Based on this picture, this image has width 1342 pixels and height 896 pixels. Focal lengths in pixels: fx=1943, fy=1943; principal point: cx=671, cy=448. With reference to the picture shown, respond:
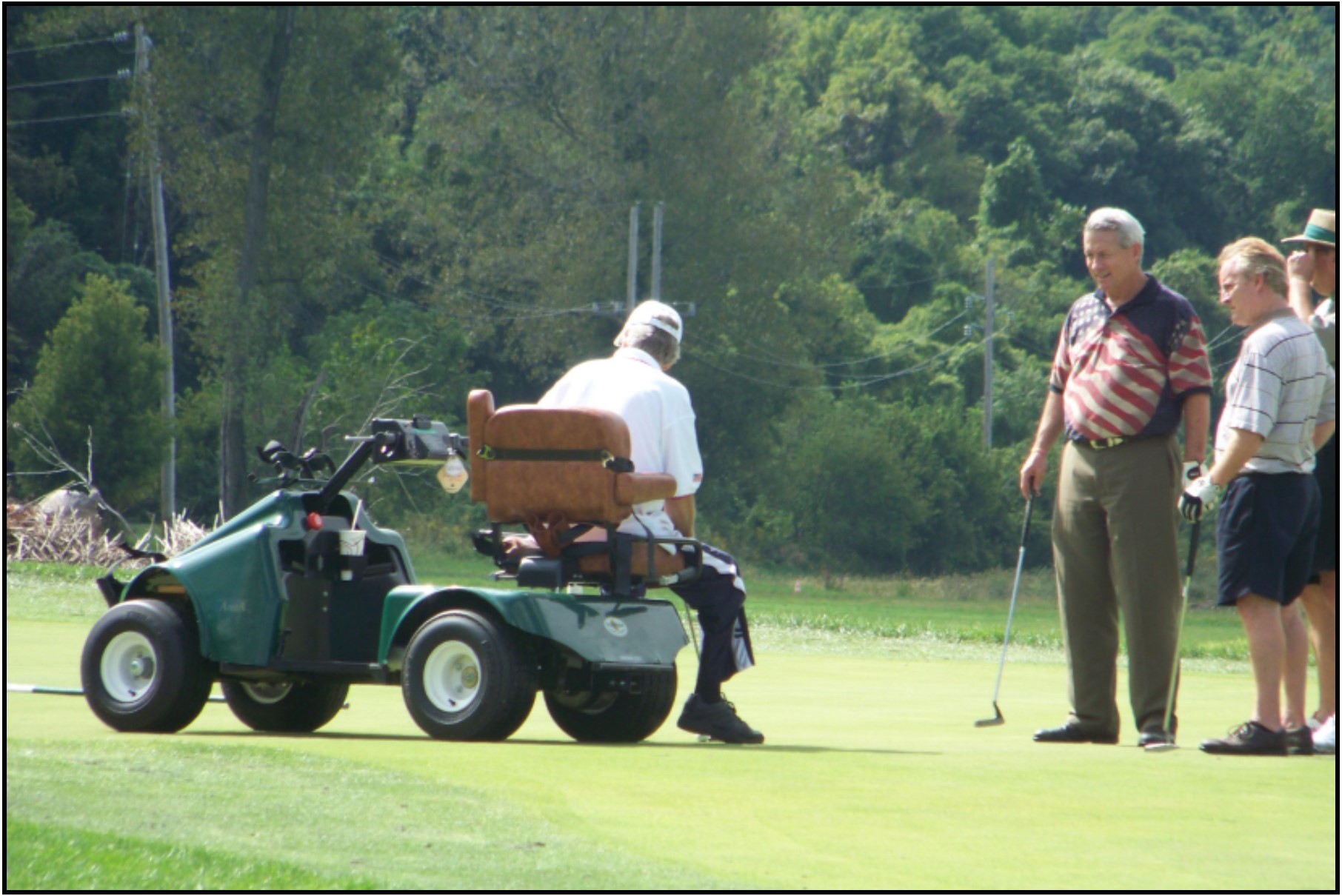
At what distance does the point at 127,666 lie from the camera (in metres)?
7.25

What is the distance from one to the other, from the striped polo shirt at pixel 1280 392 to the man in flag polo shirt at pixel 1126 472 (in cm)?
19

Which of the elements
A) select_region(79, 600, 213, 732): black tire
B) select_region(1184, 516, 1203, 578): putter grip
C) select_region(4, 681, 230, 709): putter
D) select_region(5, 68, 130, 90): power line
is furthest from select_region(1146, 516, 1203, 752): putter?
select_region(5, 68, 130, 90): power line

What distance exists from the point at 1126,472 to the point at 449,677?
8.24ft

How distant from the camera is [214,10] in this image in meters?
41.4

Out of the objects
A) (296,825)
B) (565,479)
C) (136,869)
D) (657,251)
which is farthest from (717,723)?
(657,251)

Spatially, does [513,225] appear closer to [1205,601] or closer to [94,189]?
[94,189]

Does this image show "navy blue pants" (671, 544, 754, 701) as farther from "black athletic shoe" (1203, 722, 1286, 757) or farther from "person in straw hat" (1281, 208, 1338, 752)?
"person in straw hat" (1281, 208, 1338, 752)

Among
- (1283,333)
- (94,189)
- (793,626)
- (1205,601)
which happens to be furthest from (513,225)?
(1283,333)

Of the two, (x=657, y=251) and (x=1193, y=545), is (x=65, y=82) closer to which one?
(x=657, y=251)

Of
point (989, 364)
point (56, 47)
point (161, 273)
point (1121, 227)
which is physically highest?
point (56, 47)

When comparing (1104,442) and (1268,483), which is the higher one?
(1104,442)

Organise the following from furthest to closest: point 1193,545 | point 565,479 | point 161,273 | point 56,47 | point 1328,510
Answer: point 56,47
point 161,273
point 1328,510
point 565,479
point 1193,545

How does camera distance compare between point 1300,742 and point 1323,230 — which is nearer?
point 1300,742

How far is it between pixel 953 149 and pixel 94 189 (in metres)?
29.9
